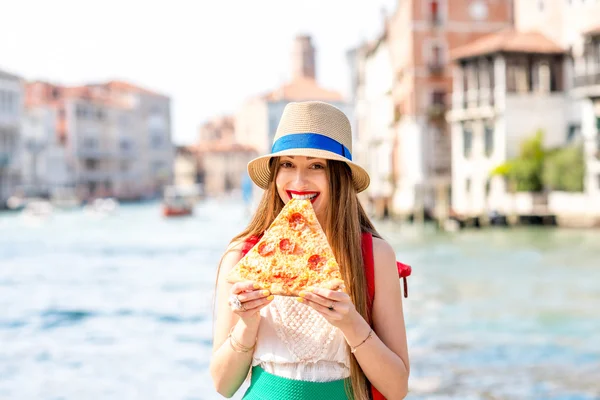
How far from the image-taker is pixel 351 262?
2123mm

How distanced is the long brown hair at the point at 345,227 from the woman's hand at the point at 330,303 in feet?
0.53

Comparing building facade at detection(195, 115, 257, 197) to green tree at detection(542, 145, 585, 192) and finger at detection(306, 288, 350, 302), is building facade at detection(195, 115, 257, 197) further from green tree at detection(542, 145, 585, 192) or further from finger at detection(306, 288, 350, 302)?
finger at detection(306, 288, 350, 302)

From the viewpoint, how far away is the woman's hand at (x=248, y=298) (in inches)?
77.5

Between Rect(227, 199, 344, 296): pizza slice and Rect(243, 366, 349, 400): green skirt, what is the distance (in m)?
0.25

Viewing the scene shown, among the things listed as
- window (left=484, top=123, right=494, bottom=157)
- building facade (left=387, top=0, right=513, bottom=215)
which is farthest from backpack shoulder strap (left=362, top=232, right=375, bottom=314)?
building facade (left=387, top=0, right=513, bottom=215)

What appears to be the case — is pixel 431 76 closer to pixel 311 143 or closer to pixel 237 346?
pixel 311 143

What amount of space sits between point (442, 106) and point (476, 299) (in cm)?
2430

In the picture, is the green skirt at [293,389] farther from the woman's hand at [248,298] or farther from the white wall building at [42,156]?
the white wall building at [42,156]

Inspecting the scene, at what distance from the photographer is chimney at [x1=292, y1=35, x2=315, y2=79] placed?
99.4 meters

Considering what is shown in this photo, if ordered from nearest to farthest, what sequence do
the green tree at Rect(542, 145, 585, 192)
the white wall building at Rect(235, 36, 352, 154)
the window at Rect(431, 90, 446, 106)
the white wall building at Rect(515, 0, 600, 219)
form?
the white wall building at Rect(515, 0, 600, 219) < the green tree at Rect(542, 145, 585, 192) < the window at Rect(431, 90, 446, 106) < the white wall building at Rect(235, 36, 352, 154)

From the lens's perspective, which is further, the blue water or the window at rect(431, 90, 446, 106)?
the window at rect(431, 90, 446, 106)

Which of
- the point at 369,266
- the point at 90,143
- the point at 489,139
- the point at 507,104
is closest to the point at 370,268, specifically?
the point at 369,266

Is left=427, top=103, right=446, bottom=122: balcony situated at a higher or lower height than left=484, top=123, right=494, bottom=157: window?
higher

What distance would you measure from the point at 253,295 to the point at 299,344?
0.70ft
